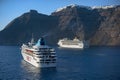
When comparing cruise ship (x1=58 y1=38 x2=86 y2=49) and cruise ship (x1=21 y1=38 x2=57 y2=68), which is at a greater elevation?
cruise ship (x1=58 y1=38 x2=86 y2=49)

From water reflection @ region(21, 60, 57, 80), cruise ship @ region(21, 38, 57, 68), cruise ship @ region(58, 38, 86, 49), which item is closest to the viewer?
water reflection @ region(21, 60, 57, 80)

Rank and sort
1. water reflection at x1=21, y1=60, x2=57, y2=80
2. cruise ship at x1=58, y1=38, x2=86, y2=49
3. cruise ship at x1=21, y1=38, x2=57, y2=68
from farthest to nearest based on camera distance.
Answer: cruise ship at x1=58, y1=38, x2=86, y2=49, cruise ship at x1=21, y1=38, x2=57, y2=68, water reflection at x1=21, y1=60, x2=57, y2=80

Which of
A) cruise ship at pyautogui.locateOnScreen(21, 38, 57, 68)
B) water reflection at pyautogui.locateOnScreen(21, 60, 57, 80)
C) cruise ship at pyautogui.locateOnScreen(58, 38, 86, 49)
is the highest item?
cruise ship at pyautogui.locateOnScreen(58, 38, 86, 49)

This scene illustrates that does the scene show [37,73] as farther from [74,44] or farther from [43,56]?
[74,44]

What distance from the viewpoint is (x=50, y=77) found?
180 feet

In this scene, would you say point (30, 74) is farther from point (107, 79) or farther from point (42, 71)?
point (107, 79)

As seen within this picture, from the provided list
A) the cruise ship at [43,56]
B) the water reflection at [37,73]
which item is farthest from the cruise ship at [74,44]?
the water reflection at [37,73]

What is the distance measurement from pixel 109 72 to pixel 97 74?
327cm

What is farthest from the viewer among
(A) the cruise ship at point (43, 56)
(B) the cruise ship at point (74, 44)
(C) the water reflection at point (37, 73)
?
(B) the cruise ship at point (74, 44)

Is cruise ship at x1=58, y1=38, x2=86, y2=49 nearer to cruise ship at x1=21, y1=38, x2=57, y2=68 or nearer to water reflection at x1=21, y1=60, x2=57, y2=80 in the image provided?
cruise ship at x1=21, y1=38, x2=57, y2=68

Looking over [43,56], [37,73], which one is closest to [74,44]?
[43,56]

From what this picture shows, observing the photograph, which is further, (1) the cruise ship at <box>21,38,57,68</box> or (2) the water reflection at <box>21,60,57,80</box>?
(1) the cruise ship at <box>21,38,57,68</box>

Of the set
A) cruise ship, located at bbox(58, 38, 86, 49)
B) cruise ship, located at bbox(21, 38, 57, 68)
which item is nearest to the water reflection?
cruise ship, located at bbox(21, 38, 57, 68)

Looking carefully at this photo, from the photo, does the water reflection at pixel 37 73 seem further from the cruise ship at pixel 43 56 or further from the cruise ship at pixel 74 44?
the cruise ship at pixel 74 44
